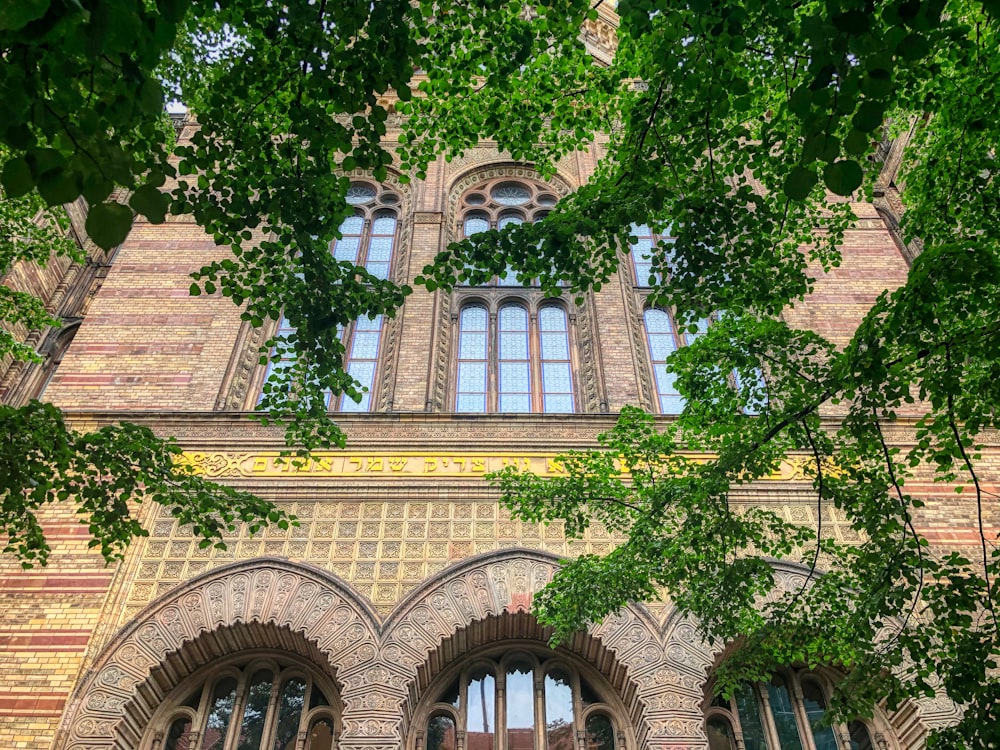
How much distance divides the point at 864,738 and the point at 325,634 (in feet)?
16.9

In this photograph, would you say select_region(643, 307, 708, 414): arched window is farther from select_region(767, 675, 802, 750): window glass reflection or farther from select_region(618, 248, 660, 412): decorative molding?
select_region(767, 675, 802, 750): window glass reflection

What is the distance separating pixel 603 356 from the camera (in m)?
10.1

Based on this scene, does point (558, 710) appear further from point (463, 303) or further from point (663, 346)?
point (463, 303)

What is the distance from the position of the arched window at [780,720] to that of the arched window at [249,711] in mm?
3636

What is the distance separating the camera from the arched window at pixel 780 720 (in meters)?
7.16

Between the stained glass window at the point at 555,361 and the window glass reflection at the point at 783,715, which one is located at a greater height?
the stained glass window at the point at 555,361

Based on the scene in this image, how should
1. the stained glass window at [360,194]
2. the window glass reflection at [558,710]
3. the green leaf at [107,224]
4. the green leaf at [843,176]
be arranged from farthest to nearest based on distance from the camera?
the stained glass window at [360,194] < the window glass reflection at [558,710] < the green leaf at [843,176] < the green leaf at [107,224]

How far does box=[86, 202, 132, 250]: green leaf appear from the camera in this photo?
223 centimetres

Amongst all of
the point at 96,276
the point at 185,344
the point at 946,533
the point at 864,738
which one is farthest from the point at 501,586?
the point at 96,276

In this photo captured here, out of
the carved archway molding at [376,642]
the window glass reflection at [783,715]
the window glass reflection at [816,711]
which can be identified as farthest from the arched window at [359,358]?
the window glass reflection at [816,711]

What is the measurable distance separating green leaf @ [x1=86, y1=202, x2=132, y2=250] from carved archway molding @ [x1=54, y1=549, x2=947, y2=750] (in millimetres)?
5514

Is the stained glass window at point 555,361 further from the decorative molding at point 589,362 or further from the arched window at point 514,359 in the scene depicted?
the decorative molding at point 589,362

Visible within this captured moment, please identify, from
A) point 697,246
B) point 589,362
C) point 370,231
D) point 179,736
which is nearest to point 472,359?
point 589,362

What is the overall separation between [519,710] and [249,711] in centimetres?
257
